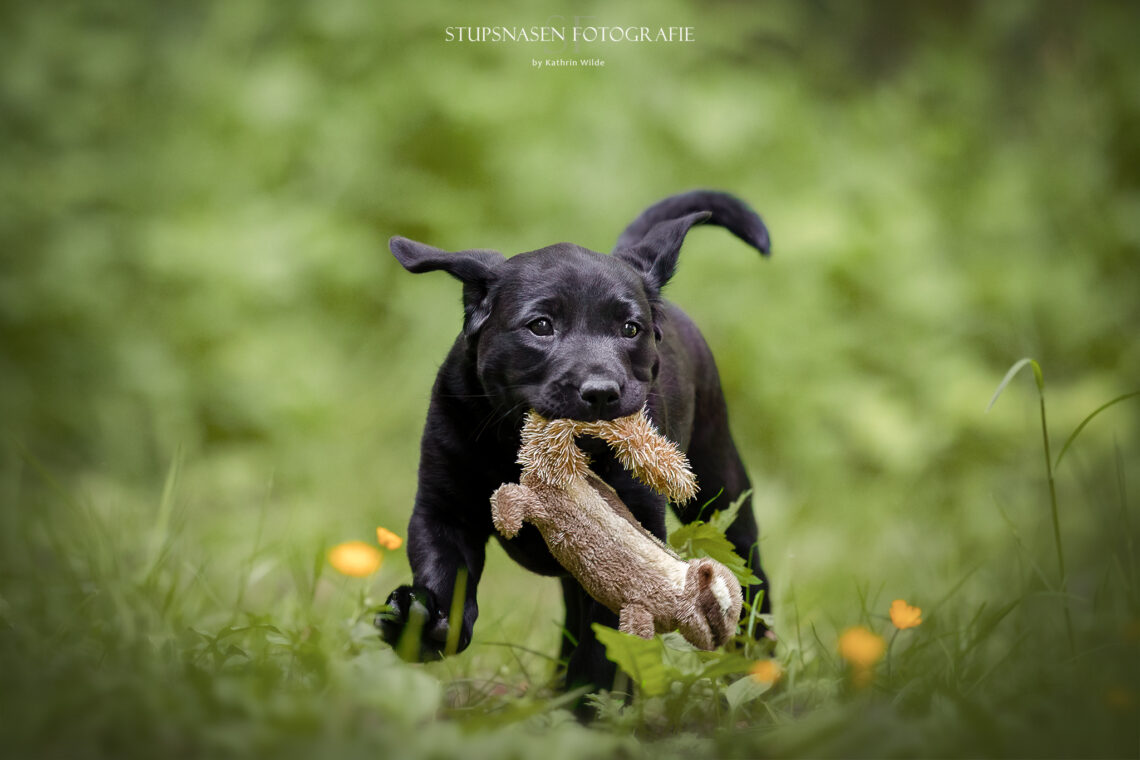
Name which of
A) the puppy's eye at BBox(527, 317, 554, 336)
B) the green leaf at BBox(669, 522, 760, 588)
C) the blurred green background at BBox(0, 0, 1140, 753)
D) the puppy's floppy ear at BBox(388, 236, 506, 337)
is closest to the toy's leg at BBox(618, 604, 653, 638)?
the green leaf at BBox(669, 522, 760, 588)

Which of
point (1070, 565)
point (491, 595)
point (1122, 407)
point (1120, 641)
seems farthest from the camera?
point (1122, 407)

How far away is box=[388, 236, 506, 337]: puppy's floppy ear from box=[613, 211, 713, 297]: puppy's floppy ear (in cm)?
38

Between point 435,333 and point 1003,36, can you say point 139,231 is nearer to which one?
point 435,333

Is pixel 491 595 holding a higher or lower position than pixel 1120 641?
lower

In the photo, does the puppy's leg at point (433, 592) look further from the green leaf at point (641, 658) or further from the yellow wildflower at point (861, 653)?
the yellow wildflower at point (861, 653)

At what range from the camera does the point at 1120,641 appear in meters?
2.04

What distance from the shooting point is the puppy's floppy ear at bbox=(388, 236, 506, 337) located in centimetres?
233

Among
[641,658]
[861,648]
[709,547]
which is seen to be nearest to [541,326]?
[709,547]

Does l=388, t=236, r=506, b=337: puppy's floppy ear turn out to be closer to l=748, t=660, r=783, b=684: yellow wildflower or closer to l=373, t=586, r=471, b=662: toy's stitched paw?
l=373, t=586, r=471, b=662: toy's stitched paw

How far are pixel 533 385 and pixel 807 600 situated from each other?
5.36ft

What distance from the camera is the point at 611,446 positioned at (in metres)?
2.11

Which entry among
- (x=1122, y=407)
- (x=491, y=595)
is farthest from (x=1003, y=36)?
(x=491, y=595)

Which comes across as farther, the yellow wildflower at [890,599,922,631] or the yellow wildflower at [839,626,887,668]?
the yellow wildflower at [890,599,922,631]

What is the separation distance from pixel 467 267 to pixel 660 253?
0.53 meters
